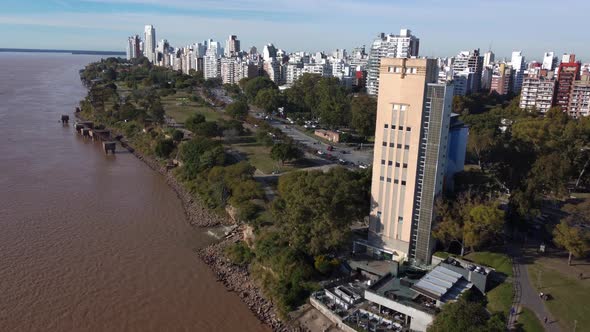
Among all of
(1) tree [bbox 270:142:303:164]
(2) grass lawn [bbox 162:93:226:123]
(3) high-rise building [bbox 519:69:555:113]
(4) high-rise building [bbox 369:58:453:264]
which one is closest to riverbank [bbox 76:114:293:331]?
(4) high-rise building [bbox 369:58:453:264]

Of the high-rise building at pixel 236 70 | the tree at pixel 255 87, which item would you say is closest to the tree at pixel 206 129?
the tree at pixel 255 87

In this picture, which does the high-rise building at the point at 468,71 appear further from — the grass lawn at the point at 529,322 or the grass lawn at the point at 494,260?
the grass lawn at the point at 529,322

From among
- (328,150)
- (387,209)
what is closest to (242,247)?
(387,209)

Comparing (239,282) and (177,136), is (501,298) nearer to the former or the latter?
(239,282)

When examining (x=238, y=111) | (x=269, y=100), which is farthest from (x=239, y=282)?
(x=269, y=100)

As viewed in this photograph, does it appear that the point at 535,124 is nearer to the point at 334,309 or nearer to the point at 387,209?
the point at 387,209
